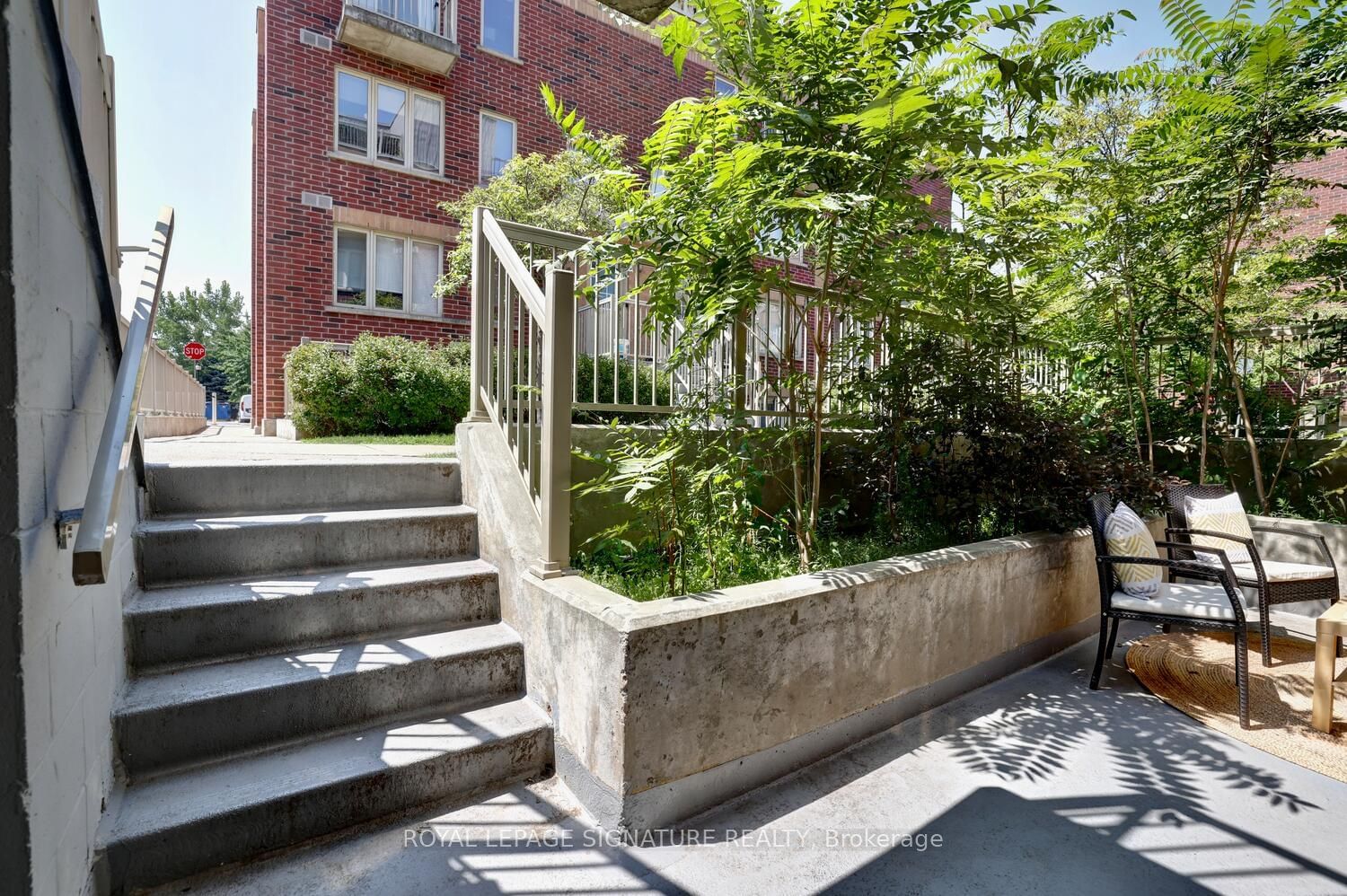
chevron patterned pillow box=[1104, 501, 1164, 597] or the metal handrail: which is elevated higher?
the metal handrail

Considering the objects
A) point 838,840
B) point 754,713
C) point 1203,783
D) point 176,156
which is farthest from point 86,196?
point 176,156

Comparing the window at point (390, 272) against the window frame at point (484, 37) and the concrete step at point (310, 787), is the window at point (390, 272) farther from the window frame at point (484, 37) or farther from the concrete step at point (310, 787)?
the concrete step at point (310, 787)

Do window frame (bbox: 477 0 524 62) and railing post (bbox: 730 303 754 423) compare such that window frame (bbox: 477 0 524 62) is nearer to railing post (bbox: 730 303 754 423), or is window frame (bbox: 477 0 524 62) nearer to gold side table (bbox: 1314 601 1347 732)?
railing post (bbox: 730 303 754 423)

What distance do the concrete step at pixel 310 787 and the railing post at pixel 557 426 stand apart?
2.09 feet

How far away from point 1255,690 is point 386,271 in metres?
10.8

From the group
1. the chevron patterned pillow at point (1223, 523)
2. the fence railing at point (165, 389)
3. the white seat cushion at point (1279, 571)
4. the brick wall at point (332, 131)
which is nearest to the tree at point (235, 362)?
the fence railing at point (165, 389)

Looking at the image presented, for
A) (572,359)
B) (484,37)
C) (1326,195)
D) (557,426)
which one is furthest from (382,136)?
(1326,195)

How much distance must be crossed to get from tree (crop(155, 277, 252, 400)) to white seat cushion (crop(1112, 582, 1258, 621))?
6210 cm

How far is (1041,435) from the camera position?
12.9ft

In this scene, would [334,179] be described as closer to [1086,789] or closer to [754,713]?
[754,713]

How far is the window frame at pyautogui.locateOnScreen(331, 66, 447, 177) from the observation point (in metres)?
9.32

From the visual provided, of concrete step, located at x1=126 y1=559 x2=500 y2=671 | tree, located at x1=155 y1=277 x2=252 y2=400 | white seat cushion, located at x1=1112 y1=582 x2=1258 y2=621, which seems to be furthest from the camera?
tree, located at x1=155 y1=277 x2=252 y2=400

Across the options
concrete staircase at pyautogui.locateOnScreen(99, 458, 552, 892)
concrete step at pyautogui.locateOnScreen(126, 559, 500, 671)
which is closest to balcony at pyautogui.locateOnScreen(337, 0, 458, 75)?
concrete staircase at pyautogui.locateOnScreen(99, 458, 552, 892)

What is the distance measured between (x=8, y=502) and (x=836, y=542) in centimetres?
343
